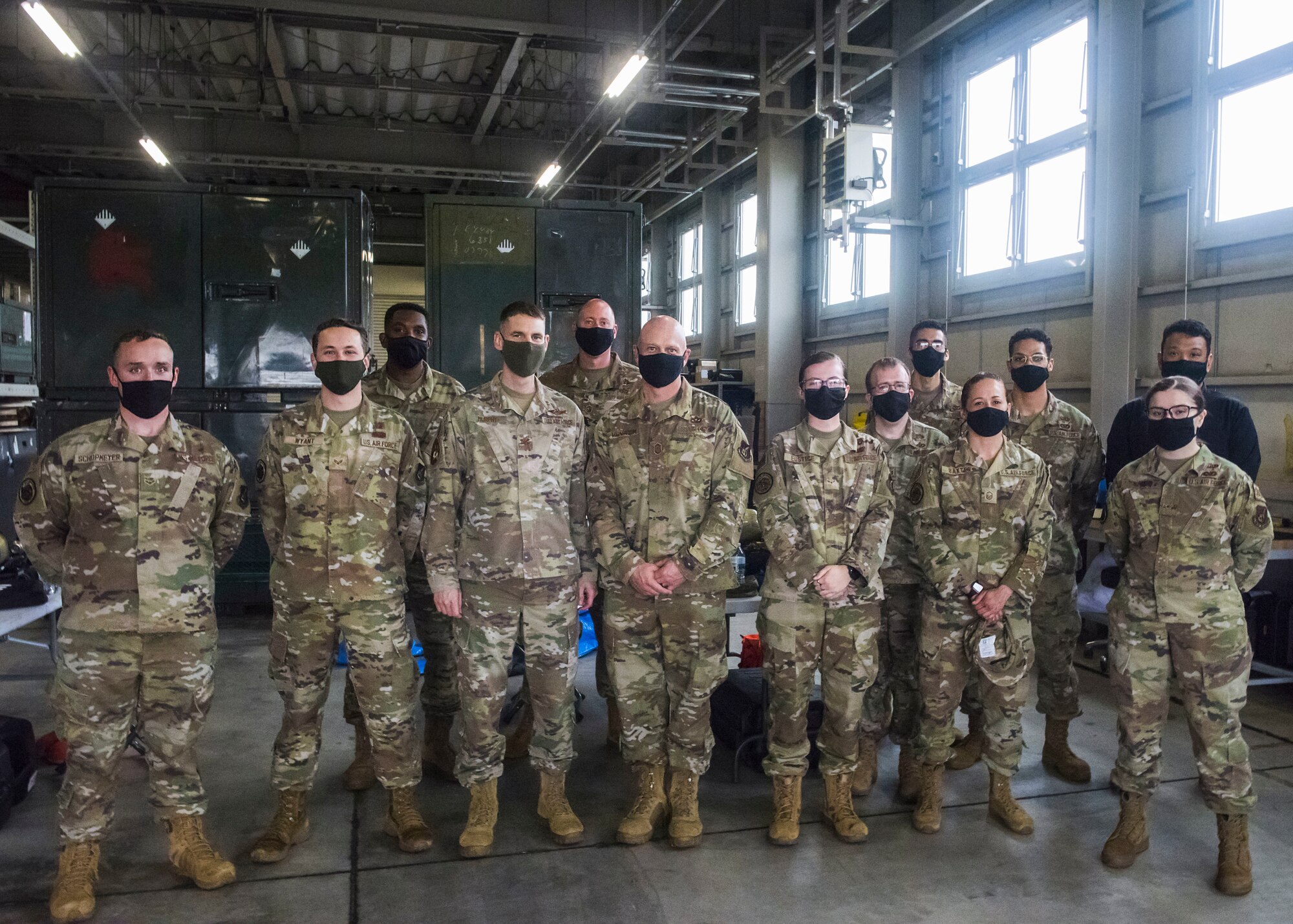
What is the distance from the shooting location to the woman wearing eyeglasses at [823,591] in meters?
3.22

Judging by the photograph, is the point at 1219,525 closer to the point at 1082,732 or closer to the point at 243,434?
the point at 1082,732

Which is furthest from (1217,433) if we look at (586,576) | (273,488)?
(273,488)

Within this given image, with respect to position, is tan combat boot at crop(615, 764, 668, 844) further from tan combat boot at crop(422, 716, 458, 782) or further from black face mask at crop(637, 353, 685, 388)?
black face mask at crop(637, 353, 685, 388)

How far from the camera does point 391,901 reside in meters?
2.87

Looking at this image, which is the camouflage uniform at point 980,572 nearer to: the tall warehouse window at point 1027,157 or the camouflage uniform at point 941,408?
the camouflage uniform at point 941,408

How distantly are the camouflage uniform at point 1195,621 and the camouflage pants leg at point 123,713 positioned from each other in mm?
3065

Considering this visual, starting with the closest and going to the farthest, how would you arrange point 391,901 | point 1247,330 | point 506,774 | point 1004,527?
1. point 391,901
2. point 1004,527
3. point 506,774
4. point 1247,330

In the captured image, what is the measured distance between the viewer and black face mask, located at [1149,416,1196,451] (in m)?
3.09

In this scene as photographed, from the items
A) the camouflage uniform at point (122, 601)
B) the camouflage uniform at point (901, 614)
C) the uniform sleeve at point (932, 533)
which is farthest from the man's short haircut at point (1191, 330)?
the camouflage uniform at point (122, 601)

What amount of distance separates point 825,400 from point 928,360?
1143 mm

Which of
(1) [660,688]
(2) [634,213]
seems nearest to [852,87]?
(2) [634,213]

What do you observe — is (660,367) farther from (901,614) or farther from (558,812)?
(558,812)

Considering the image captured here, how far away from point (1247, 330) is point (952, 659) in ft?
14.4

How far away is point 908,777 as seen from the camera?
3.66 metres
